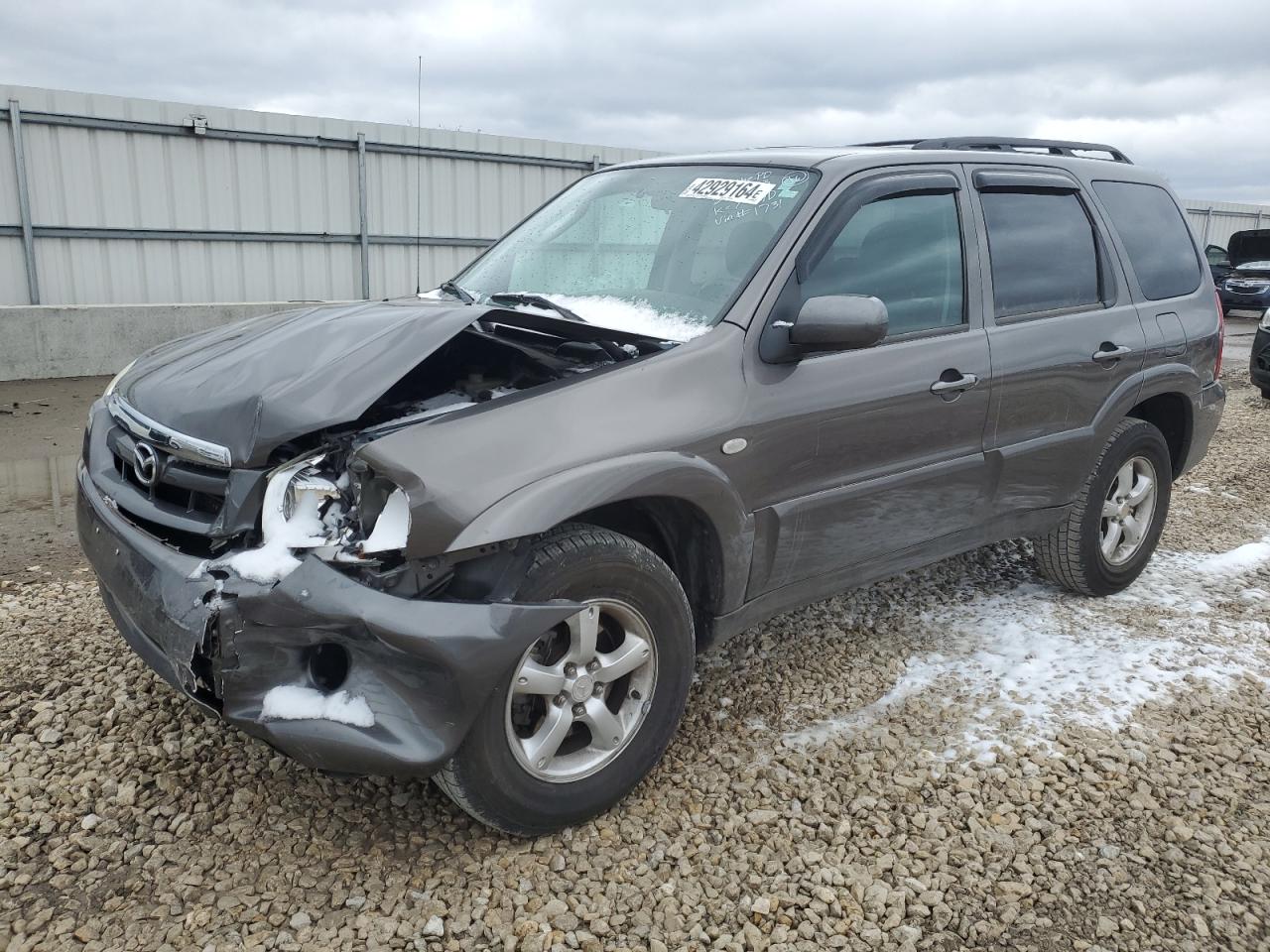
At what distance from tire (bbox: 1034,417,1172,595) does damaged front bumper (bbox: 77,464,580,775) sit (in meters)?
2.92

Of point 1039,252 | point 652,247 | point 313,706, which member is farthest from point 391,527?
point 1039,252

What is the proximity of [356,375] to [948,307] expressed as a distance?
7.05 feet

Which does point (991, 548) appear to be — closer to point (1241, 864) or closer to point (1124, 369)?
point (1124, 369)

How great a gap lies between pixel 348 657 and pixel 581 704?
661mm

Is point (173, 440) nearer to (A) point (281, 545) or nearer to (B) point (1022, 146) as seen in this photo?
(A) point (281, 545)

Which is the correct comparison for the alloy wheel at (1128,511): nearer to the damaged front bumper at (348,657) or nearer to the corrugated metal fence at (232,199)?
the damaged front bumper at (348,657)

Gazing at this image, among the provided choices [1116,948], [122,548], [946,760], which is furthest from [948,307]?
[122,548]

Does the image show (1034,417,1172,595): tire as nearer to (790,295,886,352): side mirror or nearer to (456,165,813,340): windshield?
(790,295,886,352): side mirror

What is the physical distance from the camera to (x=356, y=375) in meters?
2.55

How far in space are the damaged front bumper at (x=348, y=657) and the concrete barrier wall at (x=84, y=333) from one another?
7204mm

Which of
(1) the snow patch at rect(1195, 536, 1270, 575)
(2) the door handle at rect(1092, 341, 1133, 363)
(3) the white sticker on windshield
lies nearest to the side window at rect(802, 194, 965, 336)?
(3) the white sticker on windshield

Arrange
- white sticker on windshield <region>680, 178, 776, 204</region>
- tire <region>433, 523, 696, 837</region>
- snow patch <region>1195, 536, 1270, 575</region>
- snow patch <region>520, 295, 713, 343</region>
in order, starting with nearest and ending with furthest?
tire <region>433, 523, 696, 837</region>
snow patch <region>520, 295, 713, 343</region>
white sticker on windshield <region>680, 178, 776, 204</region>
snow patch <region>1195, 536, 1270, 575</region>

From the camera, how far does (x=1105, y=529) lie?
Result: 456 centimetres

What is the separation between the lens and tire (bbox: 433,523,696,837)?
249 cm
